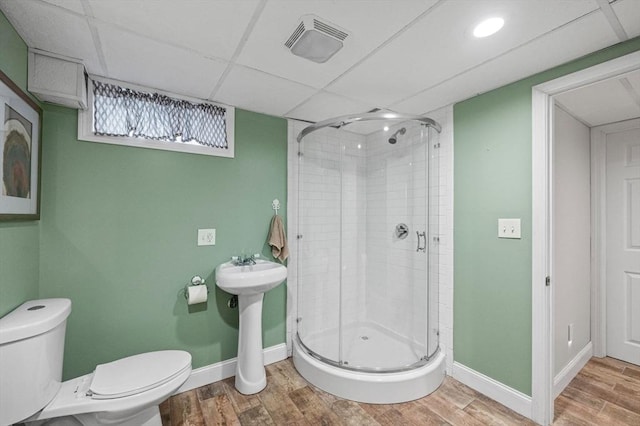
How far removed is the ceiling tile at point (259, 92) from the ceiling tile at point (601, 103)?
5.85 feet

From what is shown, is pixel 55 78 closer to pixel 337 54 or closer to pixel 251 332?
pixel 337 54

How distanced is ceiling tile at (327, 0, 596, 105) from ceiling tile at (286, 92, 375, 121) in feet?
0.46

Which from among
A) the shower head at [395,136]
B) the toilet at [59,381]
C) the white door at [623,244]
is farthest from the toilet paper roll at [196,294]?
the white door at [623,244]

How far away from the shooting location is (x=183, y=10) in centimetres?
126

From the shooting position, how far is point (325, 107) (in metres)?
2.39

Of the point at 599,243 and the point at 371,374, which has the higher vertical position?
the point at 599,243

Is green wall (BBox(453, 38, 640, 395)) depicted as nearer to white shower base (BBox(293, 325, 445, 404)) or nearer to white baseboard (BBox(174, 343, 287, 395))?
white shower base (BBox(293, 325, 445, 404))

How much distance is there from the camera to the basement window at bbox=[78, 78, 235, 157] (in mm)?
1855

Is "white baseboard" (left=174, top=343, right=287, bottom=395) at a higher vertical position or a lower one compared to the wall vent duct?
lower

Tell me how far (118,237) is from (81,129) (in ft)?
2.42

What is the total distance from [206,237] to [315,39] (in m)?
1.62

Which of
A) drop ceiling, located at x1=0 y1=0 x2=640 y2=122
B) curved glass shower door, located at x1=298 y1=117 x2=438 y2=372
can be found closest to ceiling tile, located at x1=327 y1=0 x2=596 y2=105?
drop ceiling, located at x1=0 y1=0 x2=640 y2=122

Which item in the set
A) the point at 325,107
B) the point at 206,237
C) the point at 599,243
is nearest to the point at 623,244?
the point at 599,243

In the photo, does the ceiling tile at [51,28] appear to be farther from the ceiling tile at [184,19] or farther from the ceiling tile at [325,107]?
the ceiling tile at [325,107]
